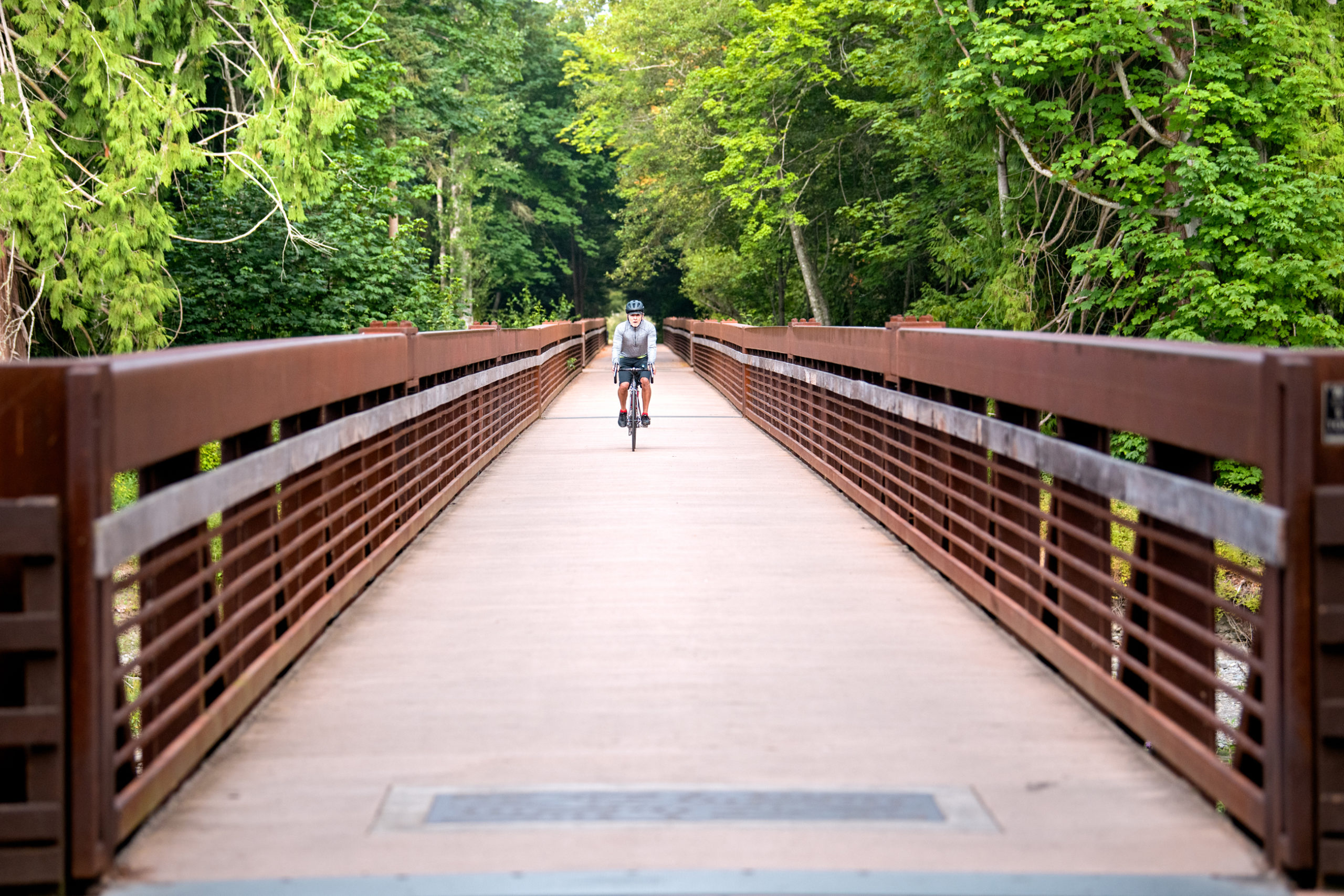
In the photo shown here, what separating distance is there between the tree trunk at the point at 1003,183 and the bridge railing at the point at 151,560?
2063 centimetres

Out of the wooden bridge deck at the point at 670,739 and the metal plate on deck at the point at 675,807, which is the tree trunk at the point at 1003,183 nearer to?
the wooden bridge deck at the point at 670,739

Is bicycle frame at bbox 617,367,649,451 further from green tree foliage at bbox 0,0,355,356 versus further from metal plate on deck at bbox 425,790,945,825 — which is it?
metal plate on deck at bbox 425,790,945,825

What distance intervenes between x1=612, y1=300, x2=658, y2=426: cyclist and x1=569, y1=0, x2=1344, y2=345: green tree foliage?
851cm

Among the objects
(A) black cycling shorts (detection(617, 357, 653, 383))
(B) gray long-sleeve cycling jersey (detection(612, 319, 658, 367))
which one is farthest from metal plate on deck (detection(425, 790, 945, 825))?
(B) gray long-sleeve cycling jersey (detection(612, 319, 658, 367))

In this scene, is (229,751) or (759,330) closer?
(229,751)

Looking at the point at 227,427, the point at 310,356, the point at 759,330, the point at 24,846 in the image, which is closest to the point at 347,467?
the point at 310,356

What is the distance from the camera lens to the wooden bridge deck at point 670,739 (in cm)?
405

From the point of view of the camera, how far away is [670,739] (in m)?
5.20

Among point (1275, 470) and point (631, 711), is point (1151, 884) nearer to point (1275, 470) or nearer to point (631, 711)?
point (1275, 470)

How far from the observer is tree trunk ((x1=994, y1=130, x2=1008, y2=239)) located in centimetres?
2708

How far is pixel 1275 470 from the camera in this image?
12.9 feet

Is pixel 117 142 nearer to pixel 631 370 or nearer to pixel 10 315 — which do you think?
pixel 10 315

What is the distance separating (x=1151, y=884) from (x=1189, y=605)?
4.49 ft

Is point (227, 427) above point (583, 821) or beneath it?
above
